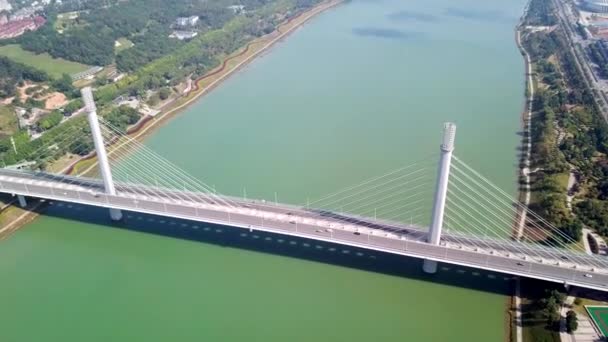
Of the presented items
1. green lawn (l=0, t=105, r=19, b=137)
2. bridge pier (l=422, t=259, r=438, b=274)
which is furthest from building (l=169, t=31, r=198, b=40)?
bridge pier (l=422, t=259, r=438, b=274)

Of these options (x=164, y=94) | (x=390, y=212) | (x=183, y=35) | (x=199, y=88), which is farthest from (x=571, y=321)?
(x=183, y=35)

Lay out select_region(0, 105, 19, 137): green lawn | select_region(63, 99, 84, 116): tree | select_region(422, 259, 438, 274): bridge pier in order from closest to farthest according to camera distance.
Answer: select_region(422, 259, 438, 274): bridge pier
select_region(0, 105, 19, 137): green lawn
select_region(63, 99, 84, 116): tree

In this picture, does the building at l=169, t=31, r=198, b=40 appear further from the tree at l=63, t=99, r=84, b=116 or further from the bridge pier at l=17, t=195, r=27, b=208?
the bridge pier at l=17, t=195, r=27, b=208

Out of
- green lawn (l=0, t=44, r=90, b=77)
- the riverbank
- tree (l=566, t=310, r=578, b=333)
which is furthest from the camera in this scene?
green lawn (l=0, t=44, r=90, b=77)

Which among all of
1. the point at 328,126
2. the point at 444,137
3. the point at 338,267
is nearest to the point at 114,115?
the point at 328,126

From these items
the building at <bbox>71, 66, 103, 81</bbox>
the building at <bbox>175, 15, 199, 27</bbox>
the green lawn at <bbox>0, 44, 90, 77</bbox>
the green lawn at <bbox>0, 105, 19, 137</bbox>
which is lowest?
the green lawn at <bbox>0, 105, 19, 137</bbox>

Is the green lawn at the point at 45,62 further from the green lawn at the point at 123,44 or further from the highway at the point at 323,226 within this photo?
the highway at the point at 323,226

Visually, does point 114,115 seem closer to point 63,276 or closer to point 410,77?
point 63,276
